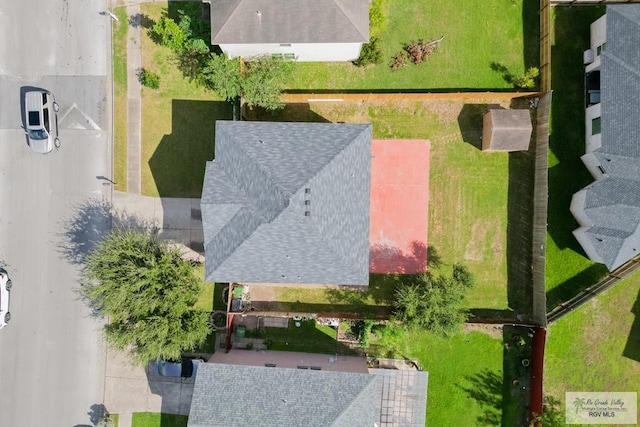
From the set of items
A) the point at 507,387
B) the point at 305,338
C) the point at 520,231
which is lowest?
the point at 507,387

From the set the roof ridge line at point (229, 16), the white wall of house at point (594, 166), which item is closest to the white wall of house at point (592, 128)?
the white wall of house at point (594, 166)

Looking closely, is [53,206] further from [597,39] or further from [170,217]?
[597,39]

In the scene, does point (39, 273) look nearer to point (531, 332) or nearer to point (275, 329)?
point (275, 329)

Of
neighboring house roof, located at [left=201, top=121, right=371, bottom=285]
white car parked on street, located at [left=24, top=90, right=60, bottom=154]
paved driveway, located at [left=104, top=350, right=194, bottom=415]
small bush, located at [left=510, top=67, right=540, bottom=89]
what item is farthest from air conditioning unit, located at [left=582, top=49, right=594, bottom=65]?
white car parked on street, located at [left=24, top=90, right=60, bottom=154]

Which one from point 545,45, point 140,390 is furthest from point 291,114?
point 140,390

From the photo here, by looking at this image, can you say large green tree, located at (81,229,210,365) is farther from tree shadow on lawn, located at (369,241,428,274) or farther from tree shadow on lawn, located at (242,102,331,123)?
tree shadow on lawn, located at (369,241,428,274)

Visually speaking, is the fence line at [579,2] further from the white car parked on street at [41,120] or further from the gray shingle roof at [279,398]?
the white car parked on street at [41,120]
